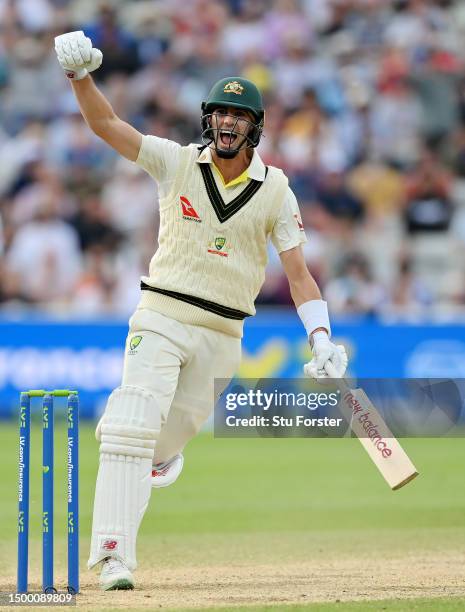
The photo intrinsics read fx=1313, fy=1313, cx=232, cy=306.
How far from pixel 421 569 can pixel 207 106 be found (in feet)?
7.21

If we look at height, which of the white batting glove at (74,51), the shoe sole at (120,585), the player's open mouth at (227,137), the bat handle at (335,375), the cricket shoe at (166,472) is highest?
the white batting glove at (74,51)

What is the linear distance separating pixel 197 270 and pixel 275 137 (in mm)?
9036

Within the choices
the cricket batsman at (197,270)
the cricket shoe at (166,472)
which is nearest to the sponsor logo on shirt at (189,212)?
the cricket batsman at (197,270)

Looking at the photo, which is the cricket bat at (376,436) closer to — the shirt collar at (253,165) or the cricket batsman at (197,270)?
the cricket batsman at (197,270)

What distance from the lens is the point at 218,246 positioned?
5289 millimetres

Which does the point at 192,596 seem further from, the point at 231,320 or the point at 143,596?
the point at 231,320

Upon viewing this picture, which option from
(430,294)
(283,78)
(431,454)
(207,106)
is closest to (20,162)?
(283,78)

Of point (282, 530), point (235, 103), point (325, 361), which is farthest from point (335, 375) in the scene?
point (282, 530)

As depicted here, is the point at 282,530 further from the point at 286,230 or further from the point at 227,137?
the point at 227,137

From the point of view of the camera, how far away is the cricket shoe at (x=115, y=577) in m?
4.93

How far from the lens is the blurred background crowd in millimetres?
12883

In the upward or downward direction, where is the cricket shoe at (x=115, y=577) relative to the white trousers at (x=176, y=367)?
downward

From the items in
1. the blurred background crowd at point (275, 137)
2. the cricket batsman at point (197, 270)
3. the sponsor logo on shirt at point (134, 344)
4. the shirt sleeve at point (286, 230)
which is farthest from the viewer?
the blurred background crowd at point (275, 137)

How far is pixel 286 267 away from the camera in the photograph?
5.49m
